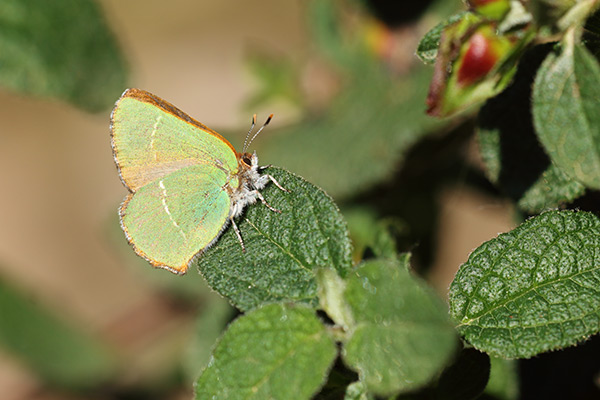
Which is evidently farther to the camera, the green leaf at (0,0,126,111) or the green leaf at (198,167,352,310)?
the green leaf at (0,0,126,111)

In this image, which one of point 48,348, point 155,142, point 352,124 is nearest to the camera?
point 155,142

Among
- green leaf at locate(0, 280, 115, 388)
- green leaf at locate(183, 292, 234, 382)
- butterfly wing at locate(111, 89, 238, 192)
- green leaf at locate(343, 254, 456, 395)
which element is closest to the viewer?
green leaf at locate(343, 254, 456, 395)

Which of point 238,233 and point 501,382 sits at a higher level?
point 238,233

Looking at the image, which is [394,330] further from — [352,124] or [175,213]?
[352,124]

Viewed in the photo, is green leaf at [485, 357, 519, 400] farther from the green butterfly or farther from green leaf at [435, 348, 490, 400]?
the green butterfly

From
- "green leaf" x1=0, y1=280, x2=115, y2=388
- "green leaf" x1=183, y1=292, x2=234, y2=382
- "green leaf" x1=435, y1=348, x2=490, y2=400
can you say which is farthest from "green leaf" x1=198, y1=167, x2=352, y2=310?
"green leaf" x1=0, y1=280, x2=115, y2=388

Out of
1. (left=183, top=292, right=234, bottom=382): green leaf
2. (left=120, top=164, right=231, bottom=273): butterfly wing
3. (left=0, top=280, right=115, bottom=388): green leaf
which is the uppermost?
(left=0, top=280, right=115, bottom=388): green leaf

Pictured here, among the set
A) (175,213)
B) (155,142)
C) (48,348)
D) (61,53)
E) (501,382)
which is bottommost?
(501,382)

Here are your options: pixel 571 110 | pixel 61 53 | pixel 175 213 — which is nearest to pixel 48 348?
pixel 61 53
